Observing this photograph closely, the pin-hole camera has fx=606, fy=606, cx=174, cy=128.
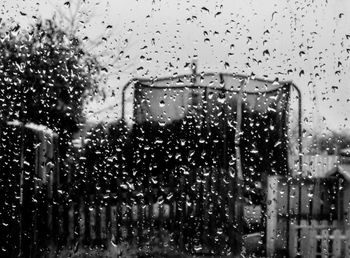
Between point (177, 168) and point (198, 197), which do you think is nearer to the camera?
point (177, 168)

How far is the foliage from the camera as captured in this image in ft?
4.82

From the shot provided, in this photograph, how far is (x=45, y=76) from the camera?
1.49 meters

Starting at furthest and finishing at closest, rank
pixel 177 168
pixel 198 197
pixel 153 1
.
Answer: pixel 198 197, pixel 177 168, pixel 153 1

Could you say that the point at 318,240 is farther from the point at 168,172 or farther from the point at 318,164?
the point at 168,172

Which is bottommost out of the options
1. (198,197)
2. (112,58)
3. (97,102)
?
(198,197)

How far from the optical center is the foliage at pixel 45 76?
1468mm

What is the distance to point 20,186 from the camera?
158 centimetres

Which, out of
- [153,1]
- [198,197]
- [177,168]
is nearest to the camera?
[153,1]

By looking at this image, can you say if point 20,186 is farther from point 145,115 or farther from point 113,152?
point 145,115

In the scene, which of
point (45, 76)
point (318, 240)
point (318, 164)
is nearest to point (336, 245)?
point (318, 240)

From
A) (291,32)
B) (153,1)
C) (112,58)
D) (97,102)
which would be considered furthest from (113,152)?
(291,32)

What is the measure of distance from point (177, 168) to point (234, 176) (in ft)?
0.49

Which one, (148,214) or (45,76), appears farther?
(148,214)

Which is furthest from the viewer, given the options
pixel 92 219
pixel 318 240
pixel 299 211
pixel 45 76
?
pixel 318 240
